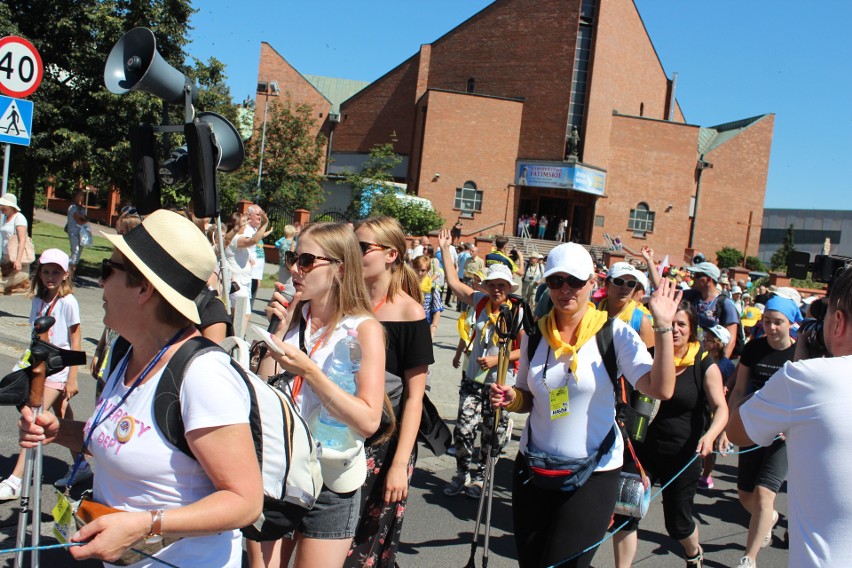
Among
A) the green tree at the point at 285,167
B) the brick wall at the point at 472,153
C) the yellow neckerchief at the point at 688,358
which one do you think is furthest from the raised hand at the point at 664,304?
the brick wall at the point at 472,153

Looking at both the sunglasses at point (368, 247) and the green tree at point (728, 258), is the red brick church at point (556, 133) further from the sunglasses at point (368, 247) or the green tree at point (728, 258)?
the sunglasses at point (368, 247)

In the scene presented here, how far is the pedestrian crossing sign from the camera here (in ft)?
26.3

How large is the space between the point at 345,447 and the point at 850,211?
8710cm

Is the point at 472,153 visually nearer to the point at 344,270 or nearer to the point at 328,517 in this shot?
the point at 344,270

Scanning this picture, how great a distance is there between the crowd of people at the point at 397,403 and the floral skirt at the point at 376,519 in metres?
0.01

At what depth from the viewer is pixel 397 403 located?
3527mm

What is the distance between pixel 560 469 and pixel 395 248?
1355 mm

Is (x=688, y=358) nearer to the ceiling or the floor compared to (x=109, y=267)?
nearer to the floor

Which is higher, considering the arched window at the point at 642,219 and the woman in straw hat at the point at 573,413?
the arched window at the point at 642,219

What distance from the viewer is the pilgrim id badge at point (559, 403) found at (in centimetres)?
355

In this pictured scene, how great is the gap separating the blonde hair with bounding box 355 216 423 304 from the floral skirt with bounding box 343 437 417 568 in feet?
2.57

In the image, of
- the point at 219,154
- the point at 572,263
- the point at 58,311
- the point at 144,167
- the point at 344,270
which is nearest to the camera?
the point at 344,270

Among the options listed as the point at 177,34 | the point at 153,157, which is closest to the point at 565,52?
the point at 177,34

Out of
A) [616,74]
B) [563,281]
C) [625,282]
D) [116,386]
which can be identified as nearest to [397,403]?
[563,281]
